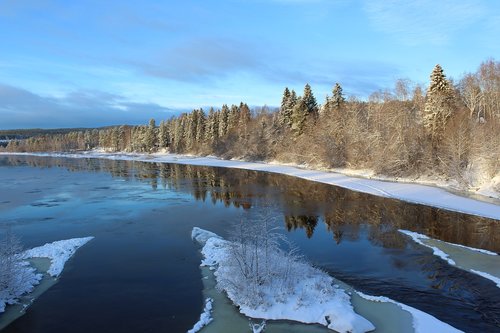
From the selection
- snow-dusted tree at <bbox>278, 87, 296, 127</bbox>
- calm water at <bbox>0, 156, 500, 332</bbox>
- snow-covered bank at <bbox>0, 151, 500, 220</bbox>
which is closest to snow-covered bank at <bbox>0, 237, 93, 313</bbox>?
calm water at <bbox>0, 156, 500, 332</bbox>

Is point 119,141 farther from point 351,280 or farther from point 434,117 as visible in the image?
point 351,280

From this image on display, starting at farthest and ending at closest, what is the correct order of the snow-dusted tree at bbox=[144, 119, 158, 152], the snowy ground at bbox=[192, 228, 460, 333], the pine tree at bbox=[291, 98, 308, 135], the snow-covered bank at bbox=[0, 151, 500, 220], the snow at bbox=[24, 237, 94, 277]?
the snow-dusted tree at bbox=[144, 119, 158, 152] < the pine tree at bbox=[291, 98, 308, 135] < the snow-covered bank at bbox=[0, 151, 500, 220] < the snow at bbox=[24, 237, 94, 277] < the snowy ground at bbox=[192, 228, 460, 333]

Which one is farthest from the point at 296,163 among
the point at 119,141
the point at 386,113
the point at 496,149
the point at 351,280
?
the point at 119,141

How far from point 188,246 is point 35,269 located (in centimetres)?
653

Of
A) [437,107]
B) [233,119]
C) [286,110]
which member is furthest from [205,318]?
[233,119]

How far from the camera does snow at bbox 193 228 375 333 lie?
37.3ft

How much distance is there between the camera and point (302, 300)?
41.0 feet

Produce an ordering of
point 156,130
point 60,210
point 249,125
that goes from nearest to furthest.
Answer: point 60,210, point 249,125, point 156,130

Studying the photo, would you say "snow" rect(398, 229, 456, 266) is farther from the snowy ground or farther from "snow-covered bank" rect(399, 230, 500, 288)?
the snowy ground

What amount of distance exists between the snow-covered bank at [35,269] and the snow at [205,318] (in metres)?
5.85

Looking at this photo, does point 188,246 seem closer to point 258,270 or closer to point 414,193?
point 258,270

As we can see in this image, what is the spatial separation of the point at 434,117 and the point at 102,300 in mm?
39952

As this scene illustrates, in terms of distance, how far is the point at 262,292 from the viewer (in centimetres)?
1288

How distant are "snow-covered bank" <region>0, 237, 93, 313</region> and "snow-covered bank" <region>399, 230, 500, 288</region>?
53.5 ft
